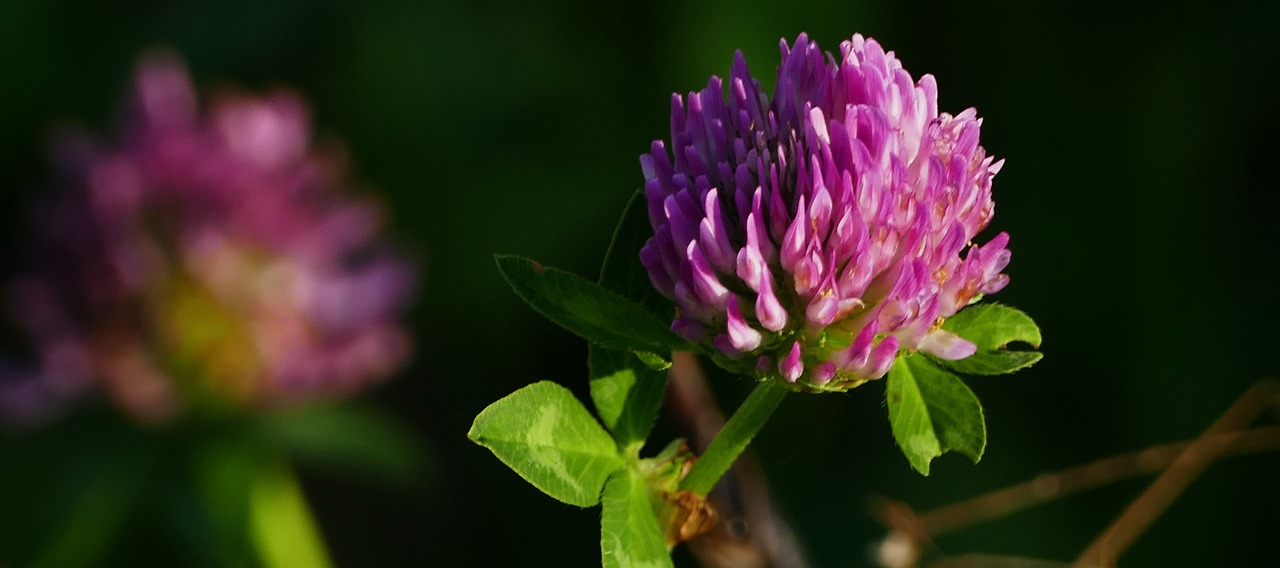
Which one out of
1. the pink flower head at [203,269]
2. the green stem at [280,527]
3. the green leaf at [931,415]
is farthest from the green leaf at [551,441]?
the pink flower head at [203,269]

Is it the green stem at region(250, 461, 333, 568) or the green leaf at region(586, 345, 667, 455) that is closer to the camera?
the green leaf at region(586, 345, 667, 455)

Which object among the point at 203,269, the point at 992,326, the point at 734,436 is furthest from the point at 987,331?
the point at 203,269

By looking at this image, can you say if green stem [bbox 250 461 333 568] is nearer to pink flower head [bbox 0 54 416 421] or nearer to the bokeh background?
pink flower head [bbox 0 54 416 421]

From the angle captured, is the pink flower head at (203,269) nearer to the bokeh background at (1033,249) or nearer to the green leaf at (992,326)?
the bokeh background at (1033,249)

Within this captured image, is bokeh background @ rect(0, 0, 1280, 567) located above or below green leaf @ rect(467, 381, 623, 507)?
below

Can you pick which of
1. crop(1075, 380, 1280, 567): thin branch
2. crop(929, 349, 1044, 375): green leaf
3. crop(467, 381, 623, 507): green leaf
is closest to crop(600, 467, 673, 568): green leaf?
crop(467, 381, 623, 507): green leaf

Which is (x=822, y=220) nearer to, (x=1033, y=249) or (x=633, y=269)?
(x=633, y=269)

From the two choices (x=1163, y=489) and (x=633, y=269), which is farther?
(x=1163, y=489)
